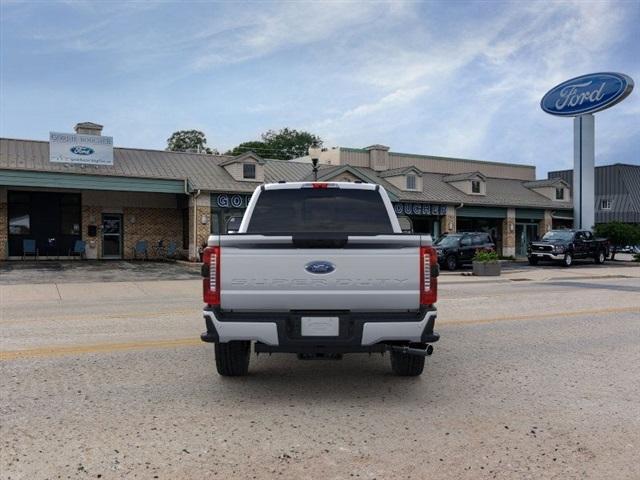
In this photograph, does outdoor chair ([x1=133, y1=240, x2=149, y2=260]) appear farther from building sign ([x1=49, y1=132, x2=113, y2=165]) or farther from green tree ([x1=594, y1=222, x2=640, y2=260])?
green tree ([x1=594, y1=222, x2=640, y2=260])

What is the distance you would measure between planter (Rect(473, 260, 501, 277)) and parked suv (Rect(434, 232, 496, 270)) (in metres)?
3.02

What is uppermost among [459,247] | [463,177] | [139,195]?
[463,177]

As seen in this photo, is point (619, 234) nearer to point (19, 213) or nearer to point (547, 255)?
point (547, 255)

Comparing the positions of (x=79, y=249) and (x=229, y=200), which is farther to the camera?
(x=229, y=200)

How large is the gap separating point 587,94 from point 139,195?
85.1ft

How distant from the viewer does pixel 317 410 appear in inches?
200

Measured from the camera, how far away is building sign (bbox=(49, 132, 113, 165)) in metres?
26.0

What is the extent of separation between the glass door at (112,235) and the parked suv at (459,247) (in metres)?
15.8

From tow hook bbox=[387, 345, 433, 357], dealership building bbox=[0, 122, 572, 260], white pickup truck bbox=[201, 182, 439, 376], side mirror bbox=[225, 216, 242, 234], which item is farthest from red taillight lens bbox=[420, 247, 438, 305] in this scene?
dealership building bbox=[0, 122, 572, 260]

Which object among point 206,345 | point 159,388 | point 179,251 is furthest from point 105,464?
point 179,251

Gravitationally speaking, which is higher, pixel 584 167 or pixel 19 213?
pixel 584 167

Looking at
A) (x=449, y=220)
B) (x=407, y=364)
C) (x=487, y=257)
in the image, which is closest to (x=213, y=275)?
(x=407, y=364)

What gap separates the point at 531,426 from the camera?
188 inches

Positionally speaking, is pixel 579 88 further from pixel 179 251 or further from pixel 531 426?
pixel 531 426
